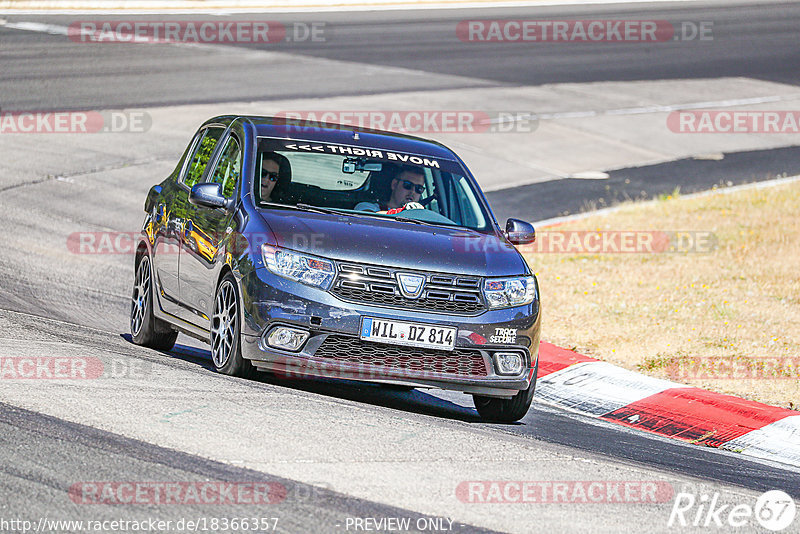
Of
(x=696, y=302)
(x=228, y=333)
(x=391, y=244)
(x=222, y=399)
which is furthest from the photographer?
(x=696, y=302)

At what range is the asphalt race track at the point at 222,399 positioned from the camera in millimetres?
5516

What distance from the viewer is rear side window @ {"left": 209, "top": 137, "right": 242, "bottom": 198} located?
8625 mm

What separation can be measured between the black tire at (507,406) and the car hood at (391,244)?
0.81 m

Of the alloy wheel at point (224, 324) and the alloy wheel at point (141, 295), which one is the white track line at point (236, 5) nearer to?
the alloy wheel at point (141, 295)

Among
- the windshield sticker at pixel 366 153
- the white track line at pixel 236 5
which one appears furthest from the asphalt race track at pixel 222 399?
the white track line at pixel 236 5

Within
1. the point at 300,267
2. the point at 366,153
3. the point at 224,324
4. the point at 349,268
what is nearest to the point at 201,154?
the point at 366,153

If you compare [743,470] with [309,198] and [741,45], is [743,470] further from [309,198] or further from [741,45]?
[741,45]

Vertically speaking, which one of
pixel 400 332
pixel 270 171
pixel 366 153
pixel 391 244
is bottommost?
pixel 400 332

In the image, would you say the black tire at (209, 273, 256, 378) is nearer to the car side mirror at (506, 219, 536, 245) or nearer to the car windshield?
the car windshield

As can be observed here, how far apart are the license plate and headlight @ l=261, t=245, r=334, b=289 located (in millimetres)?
355

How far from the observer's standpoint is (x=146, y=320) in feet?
31.5

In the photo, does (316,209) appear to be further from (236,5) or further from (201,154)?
(236,5)

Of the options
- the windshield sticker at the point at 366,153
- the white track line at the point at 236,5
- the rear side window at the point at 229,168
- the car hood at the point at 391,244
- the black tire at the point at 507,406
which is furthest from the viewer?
the white track line at the point at 236,5

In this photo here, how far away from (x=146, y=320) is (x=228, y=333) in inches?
75.9
